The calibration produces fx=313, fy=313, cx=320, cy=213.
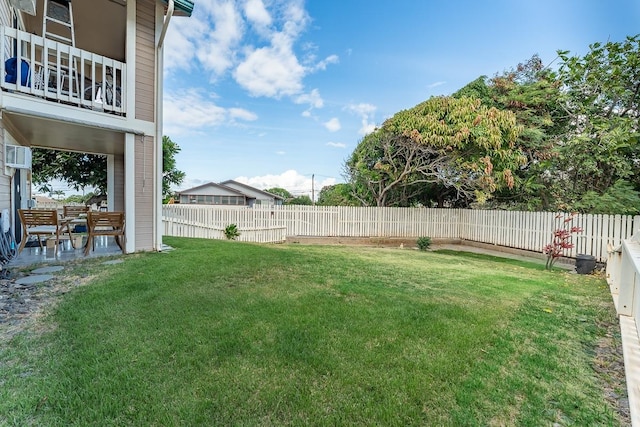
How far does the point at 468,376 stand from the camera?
2387 mm

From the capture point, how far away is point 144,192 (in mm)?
6594

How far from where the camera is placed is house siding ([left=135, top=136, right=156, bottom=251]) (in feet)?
21.3

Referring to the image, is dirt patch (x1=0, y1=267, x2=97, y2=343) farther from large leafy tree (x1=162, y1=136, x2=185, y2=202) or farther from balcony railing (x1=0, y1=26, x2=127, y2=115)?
large leafy tree (x1=162, y1=136, x2=185, y2=202)

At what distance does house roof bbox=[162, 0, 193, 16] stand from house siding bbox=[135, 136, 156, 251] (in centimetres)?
276

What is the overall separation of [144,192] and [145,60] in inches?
109

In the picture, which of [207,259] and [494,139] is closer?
[207,259]

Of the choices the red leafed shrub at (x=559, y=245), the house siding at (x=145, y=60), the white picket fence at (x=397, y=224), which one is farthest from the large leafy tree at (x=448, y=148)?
the house siding at (x=145, y=60)

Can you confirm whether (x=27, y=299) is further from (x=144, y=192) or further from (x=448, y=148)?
(x=448, y=148)

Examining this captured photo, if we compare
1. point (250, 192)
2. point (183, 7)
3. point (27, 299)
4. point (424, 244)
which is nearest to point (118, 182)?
point (183, 7)

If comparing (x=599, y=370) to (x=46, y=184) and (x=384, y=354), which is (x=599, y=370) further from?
(x=46, y=184)

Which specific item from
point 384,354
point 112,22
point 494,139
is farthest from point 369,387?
point 494,139

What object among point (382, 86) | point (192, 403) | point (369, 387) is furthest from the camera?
point (382, 86)

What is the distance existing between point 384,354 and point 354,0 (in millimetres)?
12921

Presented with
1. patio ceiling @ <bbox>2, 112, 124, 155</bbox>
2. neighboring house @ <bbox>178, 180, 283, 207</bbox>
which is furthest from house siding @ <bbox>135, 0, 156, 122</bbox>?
neighboring house @ <bbox>178, 180, 283, 207</bbox>
